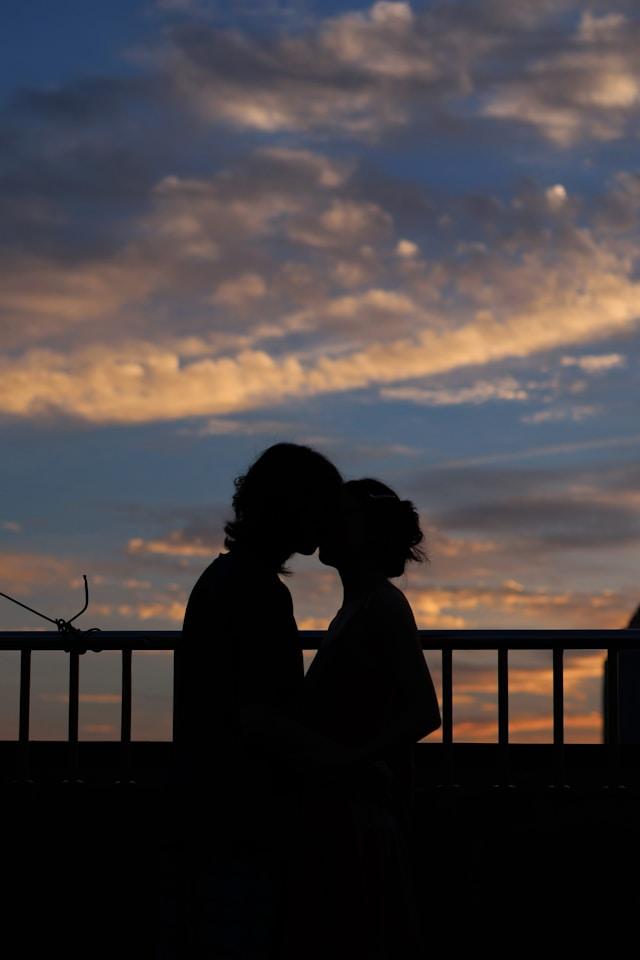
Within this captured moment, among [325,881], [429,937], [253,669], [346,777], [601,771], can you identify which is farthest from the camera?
[601,771]

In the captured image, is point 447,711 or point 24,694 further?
point 24,694

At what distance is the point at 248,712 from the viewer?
333 cm

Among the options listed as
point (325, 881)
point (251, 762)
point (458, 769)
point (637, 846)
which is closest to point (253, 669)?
point (251, 762)

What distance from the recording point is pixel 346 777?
3740mm

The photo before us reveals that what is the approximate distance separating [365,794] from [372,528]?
34.0 inches

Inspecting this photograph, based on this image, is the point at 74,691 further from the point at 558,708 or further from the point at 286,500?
the point at 286,500

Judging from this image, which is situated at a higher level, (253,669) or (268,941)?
(253,669)

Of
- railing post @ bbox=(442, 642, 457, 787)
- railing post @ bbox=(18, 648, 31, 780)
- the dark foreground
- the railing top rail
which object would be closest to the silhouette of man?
the railing top rail

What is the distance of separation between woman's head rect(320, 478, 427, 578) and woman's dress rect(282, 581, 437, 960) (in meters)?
0.23

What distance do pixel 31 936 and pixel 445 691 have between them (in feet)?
8.35

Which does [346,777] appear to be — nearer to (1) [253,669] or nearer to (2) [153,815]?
(1) [253,669]

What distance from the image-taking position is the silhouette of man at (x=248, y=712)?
336cm

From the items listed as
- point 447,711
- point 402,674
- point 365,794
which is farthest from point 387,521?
point 447,711

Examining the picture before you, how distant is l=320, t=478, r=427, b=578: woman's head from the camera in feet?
14.2
